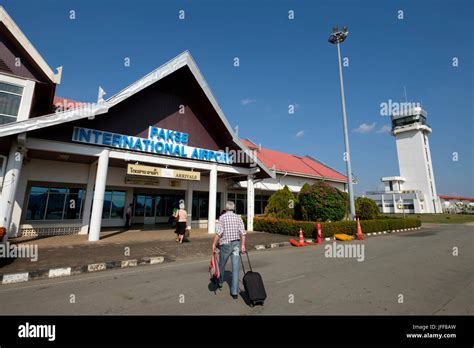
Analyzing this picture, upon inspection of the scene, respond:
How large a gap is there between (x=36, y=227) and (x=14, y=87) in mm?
6700

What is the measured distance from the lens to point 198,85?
1387 cm

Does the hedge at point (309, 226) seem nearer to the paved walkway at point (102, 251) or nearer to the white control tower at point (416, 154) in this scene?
the paved walkway at point (102, 251)

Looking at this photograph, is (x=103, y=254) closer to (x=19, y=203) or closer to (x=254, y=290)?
(x=254, y=290)

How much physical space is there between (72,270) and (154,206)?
12.4 metres

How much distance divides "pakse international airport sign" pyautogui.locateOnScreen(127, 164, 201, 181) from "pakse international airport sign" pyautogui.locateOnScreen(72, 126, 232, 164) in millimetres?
944

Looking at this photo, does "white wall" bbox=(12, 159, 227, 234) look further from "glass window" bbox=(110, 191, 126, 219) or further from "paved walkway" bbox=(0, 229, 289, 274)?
"paved walkway" bbox=(0, 229, 289, 274)

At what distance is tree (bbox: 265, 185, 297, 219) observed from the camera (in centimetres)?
1706

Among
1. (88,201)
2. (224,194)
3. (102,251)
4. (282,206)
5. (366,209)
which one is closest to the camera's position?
(102,251)

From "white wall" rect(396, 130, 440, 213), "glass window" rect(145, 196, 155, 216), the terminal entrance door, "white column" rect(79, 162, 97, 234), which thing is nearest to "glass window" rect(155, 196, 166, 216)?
the terminal entrance door

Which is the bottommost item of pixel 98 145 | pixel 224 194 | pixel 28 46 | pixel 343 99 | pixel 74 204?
pixel 74 204

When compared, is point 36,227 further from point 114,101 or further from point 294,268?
point 294,268

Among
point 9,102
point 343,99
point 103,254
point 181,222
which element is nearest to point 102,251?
point 103,254

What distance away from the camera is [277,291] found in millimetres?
5016
